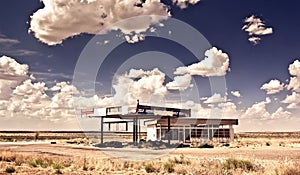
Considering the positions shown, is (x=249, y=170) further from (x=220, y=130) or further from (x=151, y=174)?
(x=220, y=130)

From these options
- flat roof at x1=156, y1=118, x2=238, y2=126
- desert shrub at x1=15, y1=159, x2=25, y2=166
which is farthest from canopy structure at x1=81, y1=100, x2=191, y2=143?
desert shrub at x1=15, y1=159, x2=25, y2=166

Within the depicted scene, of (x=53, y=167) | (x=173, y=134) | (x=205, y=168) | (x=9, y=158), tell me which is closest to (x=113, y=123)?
(x=173, y=134)

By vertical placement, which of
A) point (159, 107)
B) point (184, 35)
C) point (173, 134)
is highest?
point (184, 35)

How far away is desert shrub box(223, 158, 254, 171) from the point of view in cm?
1880

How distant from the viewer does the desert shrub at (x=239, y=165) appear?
1880cm

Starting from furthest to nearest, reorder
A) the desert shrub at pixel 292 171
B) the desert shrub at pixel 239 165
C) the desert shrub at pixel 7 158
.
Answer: the desert shrub at pixel 7 158 < the desert shrub at pixel 239 165 < the desert shrub at pixel 292 171

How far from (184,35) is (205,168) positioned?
1454 inches

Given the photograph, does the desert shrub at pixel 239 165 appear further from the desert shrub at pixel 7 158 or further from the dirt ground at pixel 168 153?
the desert shrub at pixel 7 158

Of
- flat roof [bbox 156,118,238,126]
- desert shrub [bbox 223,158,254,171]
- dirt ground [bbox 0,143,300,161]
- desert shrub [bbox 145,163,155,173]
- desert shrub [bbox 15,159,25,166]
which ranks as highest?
flat roof [bbox 156,118,238,126]

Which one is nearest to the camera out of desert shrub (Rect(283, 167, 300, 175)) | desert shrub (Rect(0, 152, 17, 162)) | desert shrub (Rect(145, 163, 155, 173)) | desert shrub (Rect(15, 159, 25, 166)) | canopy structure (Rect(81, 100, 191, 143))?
desert shrub (Rect(283, 167, 300, 175))

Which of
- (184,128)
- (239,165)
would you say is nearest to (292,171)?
(239,165)

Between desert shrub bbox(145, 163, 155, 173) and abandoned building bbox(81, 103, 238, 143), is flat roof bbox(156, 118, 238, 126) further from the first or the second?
desert shrub bbox(145, 163, 155, 173)

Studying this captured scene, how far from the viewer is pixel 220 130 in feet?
206

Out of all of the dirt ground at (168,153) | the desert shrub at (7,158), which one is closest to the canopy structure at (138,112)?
the dirt ground at (168,153)
